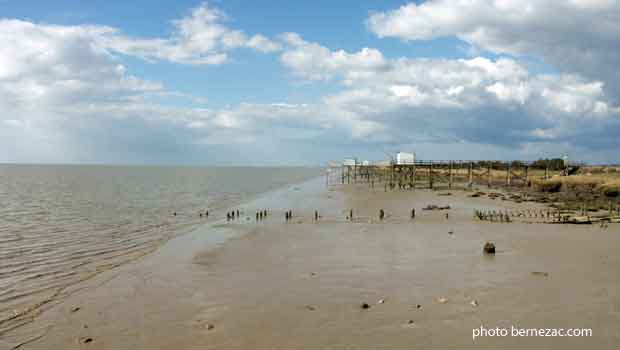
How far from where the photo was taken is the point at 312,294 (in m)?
12.3

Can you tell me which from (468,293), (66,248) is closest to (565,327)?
(468,293)

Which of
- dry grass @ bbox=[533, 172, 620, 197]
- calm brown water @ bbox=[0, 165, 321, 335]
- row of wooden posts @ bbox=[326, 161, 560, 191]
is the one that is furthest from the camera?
row of wooden posts @ bbox=[326, 161, 560, 191]

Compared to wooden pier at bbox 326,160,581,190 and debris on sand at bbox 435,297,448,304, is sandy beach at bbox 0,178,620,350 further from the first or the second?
wooden pier at bbox 326,160,581,190

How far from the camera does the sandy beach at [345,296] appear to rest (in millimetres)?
9273

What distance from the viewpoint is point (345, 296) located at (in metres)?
12.0

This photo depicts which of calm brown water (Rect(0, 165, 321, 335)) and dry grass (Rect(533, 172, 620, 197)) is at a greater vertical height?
dry grass (Rect(533, 172, 620, 197))

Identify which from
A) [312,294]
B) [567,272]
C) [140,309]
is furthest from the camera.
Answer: [567,272]

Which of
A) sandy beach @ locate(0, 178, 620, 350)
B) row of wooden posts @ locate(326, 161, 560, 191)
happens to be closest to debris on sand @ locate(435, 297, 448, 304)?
sandy beach @ locate(0, 178, 620, 350)

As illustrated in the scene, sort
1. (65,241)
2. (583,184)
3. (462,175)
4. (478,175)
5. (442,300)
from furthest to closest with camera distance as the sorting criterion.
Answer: (462,175), (478,175), (583,184), (65,241), (442,300)

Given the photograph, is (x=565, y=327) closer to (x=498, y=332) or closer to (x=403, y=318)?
(x=498, y=332)

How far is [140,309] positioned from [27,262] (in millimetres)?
9487

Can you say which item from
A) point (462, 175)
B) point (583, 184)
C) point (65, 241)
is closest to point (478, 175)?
point (462, 175)

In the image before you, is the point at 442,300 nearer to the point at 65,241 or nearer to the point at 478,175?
the point at 65,241

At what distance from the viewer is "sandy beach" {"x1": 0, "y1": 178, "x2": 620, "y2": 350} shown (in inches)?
365
